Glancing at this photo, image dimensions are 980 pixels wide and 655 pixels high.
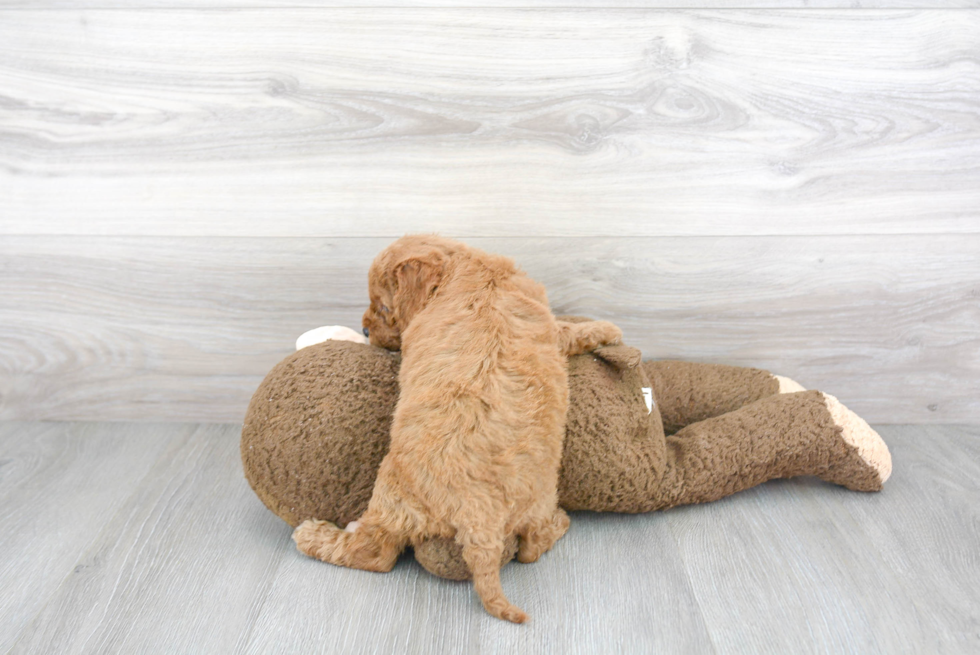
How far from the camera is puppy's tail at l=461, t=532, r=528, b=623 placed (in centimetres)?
82

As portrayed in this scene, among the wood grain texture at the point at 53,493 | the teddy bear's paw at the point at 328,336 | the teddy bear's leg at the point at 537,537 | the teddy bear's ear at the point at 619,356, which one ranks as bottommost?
the wood grain texture at the point at 53,493

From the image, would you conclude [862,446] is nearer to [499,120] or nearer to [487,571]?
[487,571]

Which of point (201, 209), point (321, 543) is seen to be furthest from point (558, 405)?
point (201, 209)

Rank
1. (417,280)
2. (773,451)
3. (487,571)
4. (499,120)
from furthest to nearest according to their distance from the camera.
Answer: (499,120)
(773,451)
(417,280)
(487,571)

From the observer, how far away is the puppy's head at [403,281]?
0.92 metres

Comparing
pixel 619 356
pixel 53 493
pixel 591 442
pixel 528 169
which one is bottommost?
pixel 53 493

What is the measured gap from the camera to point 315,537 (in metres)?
0.95

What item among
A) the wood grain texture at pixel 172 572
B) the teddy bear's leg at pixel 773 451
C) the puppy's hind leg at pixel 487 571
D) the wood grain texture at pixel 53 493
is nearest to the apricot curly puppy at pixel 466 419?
the puppy's hind leg at pixel 487 571

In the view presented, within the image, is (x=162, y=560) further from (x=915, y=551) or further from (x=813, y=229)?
(x=813, y=229)

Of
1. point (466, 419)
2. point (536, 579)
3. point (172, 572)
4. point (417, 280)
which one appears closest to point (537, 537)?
point (536, 579)

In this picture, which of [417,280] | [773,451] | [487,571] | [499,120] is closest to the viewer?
[487,571]

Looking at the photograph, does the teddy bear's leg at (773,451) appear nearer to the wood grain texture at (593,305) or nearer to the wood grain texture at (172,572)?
the wood grain texture at (593,305)

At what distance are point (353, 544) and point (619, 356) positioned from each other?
422 mm

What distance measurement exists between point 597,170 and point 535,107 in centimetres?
14
